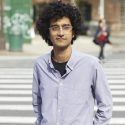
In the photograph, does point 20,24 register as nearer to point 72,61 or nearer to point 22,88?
point 22,88

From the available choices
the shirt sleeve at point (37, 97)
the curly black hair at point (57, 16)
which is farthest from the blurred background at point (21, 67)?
the shirt sleeve at point (37, 97)

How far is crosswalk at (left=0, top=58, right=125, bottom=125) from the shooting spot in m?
9.76

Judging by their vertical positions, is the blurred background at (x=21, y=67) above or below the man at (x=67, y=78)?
below

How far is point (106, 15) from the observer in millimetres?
45562

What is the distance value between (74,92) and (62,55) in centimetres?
Answer: 25

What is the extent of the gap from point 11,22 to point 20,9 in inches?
78.0

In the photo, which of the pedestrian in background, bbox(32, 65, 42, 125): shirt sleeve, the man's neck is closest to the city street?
the pedestrian in background

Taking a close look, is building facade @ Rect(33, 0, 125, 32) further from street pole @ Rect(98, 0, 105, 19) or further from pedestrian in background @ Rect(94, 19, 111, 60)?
pedestrian in background @ Rect(94, 19, 111, 60)

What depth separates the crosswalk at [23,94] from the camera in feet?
32.0

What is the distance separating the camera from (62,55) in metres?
3.74

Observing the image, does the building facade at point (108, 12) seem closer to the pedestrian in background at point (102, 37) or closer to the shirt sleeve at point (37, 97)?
the pedestrian in background at point (102, 37)

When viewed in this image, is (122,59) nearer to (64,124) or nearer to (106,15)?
(64,124)

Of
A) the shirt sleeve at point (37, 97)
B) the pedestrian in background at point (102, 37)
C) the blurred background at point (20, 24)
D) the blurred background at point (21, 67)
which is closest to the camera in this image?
the shirt sleeve at point (37, 97)

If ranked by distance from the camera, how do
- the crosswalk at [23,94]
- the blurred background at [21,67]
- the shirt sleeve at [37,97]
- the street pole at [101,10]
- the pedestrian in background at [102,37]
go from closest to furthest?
1. the shirt sleeve at [37,97]
2. the crosswalk at [23,94]
3. the blurred background at [21,67]
4. the pedestrian in background at [102,37]
5. the street pole at [101,10]
